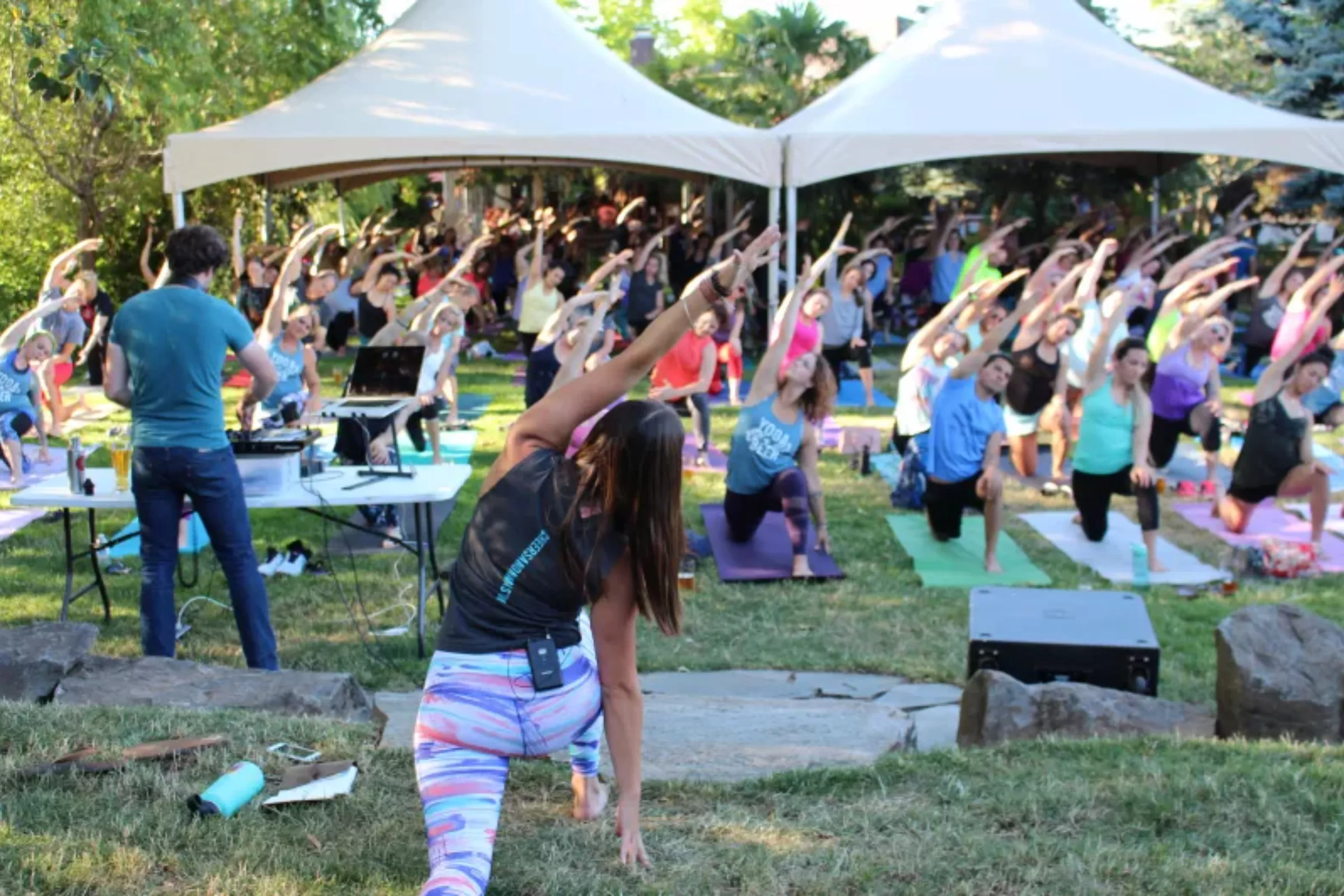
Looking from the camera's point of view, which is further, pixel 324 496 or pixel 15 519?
pixel 15 519

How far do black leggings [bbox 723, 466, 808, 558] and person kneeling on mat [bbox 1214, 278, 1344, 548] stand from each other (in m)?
2.78

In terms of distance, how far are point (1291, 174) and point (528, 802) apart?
2071cm

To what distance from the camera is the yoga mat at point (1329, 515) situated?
917 centimetres

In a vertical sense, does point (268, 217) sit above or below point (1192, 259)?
above

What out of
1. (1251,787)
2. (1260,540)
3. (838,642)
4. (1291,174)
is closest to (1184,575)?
(1260,540)

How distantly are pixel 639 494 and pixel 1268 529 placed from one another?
7434mm

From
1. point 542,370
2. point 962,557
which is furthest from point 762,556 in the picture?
point 542,370

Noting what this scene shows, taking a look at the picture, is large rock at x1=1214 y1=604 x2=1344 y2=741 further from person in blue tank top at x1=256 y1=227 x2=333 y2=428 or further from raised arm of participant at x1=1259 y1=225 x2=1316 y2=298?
raised arm of participant at x1=1259 y1=225 x2=1316 y2=298

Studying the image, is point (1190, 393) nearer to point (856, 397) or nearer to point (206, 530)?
point (856, 397)

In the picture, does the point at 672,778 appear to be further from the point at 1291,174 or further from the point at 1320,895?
the point at 1291,174

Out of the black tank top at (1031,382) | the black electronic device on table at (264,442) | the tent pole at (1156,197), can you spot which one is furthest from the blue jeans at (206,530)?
the tent pole at (1156,197)

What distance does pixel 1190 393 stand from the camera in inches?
395

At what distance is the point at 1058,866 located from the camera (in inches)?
139

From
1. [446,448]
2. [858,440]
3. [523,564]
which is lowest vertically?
[446,448]
